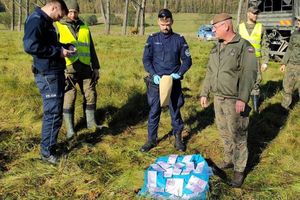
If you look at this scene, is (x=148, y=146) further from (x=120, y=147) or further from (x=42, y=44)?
(x=42, y=44)

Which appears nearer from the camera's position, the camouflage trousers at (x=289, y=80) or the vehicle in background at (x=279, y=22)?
the camouflage trousers at (x=289, y=80)

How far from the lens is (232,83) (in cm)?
399

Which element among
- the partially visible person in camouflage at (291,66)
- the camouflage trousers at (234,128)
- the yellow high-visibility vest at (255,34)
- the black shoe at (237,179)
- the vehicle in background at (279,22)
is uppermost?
the vehicle in background at (279,22)

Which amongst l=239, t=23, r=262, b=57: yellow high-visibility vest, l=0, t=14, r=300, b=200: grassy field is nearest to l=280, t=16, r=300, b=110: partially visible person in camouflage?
l=0, t=14, r=300, b=200: grassy field

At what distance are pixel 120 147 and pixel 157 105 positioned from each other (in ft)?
2.74

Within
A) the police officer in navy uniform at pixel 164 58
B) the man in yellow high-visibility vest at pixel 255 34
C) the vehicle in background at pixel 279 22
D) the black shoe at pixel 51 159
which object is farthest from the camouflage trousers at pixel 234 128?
the vehicle in background at pixel 279 22

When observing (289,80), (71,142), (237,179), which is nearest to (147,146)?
(71,142)

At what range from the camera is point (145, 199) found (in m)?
3.66

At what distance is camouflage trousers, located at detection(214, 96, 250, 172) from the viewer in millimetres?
4086

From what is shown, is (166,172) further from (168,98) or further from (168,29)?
(168,29)

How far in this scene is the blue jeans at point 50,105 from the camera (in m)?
4.45

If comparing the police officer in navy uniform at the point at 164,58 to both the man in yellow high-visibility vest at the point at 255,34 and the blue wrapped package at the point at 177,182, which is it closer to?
the blue wrapped package at the point at 177,182

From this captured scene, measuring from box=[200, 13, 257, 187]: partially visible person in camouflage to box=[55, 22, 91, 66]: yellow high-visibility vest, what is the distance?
2099mm

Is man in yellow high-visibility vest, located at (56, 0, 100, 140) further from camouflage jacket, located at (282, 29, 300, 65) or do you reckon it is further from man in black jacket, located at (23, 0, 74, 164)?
camouflage jacket, located at (282, 29, 300, 65)
